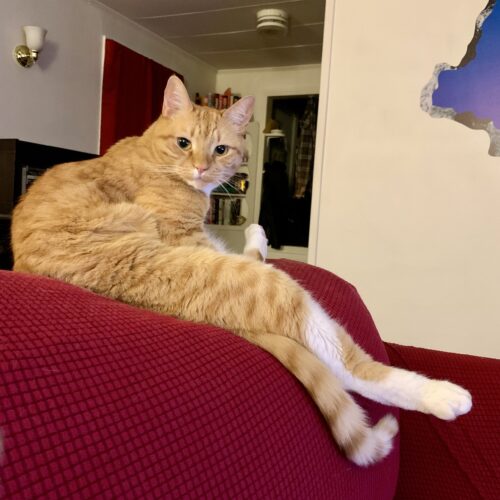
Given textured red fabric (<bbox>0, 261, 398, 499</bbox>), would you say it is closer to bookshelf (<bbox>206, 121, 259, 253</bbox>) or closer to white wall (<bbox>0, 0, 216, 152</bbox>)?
white wall (<bbox>0, 0, 216, 152</bbox>)

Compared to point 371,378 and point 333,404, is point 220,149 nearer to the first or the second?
point 371,378

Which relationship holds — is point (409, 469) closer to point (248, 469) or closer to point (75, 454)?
point (248, 469)

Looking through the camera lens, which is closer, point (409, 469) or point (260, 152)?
point (409, 469)

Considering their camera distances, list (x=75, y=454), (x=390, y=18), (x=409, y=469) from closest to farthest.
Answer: (x=75, y=454)
(x=409, y=469)
(x=390, y=18)

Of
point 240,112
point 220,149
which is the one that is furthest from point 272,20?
point 220,149

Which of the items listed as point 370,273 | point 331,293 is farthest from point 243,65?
point 331,293

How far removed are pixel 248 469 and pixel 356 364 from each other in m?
0.43

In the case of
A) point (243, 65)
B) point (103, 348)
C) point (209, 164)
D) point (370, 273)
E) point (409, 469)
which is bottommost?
point (409, 469)

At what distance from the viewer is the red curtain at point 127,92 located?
4.04m

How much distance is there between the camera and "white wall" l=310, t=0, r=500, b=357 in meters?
2.19

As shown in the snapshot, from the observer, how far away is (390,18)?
90.0 inches

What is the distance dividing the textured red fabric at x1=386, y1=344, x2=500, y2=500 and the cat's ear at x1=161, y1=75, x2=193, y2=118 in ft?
3.18

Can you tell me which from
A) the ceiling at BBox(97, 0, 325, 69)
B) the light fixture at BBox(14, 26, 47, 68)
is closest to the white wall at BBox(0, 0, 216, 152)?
the light fixture at BBox(14, 26, 47, 68)

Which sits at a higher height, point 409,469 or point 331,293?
point 331,293
